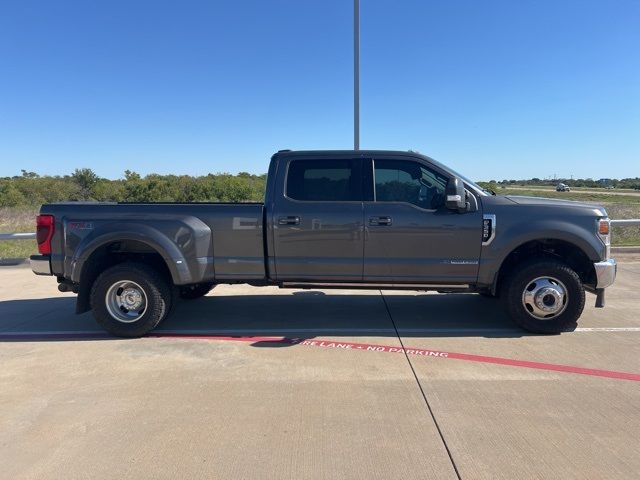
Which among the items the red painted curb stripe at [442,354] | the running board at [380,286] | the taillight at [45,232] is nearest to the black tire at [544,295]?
the running board at [380,286]

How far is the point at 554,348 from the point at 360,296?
303 cm

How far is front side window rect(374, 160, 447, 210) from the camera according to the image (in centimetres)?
523

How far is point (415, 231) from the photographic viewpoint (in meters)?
5.13

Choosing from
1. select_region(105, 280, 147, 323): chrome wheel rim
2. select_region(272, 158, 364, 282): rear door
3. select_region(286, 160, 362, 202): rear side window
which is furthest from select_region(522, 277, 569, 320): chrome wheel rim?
select_region(105, 280, 147, 323): chrome wheel rim

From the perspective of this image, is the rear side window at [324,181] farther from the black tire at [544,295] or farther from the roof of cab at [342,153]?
the black tire at [544,295]

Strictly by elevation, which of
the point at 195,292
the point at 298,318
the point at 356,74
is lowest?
the point at 298,318

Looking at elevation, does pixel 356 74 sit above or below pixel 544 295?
above

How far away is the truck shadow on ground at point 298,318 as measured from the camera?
5414mm

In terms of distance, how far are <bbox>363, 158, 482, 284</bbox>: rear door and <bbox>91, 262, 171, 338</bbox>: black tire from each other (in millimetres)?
2417

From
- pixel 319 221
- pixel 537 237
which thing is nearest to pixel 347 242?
pixel 319 221

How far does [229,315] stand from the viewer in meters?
6.22

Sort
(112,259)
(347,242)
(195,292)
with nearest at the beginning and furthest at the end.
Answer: (347,242) → (112,259) → (195,292)

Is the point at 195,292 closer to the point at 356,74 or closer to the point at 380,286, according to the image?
the point at 380,286

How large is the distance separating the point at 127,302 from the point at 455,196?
390cm
